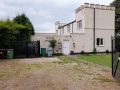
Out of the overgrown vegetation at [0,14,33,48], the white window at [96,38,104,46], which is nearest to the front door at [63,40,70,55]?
the white window at [96,38,104,46]

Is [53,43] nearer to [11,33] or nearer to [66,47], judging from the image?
[66,47]

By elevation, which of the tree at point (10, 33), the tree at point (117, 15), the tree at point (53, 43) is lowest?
the tree at point (53, 43)

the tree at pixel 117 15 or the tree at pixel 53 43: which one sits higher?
the tree at pixel 117 15

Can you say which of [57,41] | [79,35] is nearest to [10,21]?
[57,41]

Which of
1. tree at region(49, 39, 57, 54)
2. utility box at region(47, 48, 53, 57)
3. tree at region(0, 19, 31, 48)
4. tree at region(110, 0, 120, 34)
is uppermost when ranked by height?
tree at region(110, 0, 120, 34)

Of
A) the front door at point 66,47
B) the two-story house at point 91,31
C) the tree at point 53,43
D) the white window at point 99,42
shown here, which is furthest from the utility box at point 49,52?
the white window at point 99,42

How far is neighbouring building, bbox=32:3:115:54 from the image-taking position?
33.0m

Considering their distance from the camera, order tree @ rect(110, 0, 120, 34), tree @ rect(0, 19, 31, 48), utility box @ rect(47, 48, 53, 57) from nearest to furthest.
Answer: tree @ rect(0, 19, 31, 48) < utility box @ rect(47, 48, 53, 57) < tree @ rect(110, 0, 120, 34)

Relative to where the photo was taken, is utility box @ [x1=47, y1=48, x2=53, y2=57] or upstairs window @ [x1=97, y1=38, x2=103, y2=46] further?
upstairs window @ [x1=97, y1=38, x2=103, y2=46]

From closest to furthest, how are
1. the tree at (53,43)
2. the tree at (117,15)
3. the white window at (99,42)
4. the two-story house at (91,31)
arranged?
the tree at (53,43) < the two-story house at (91,31) < the white window at (99,42) < the tree at (117,15)

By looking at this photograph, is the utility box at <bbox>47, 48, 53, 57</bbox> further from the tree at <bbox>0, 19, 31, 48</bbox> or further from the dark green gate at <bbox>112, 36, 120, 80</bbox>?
the dark green gate at <bbox>112, 36, 120, 80</bbox>

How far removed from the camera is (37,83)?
10.7 m

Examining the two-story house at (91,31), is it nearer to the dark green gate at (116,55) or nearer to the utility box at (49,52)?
the utility box at (49,52)

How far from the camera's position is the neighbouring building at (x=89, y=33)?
33031 mm
